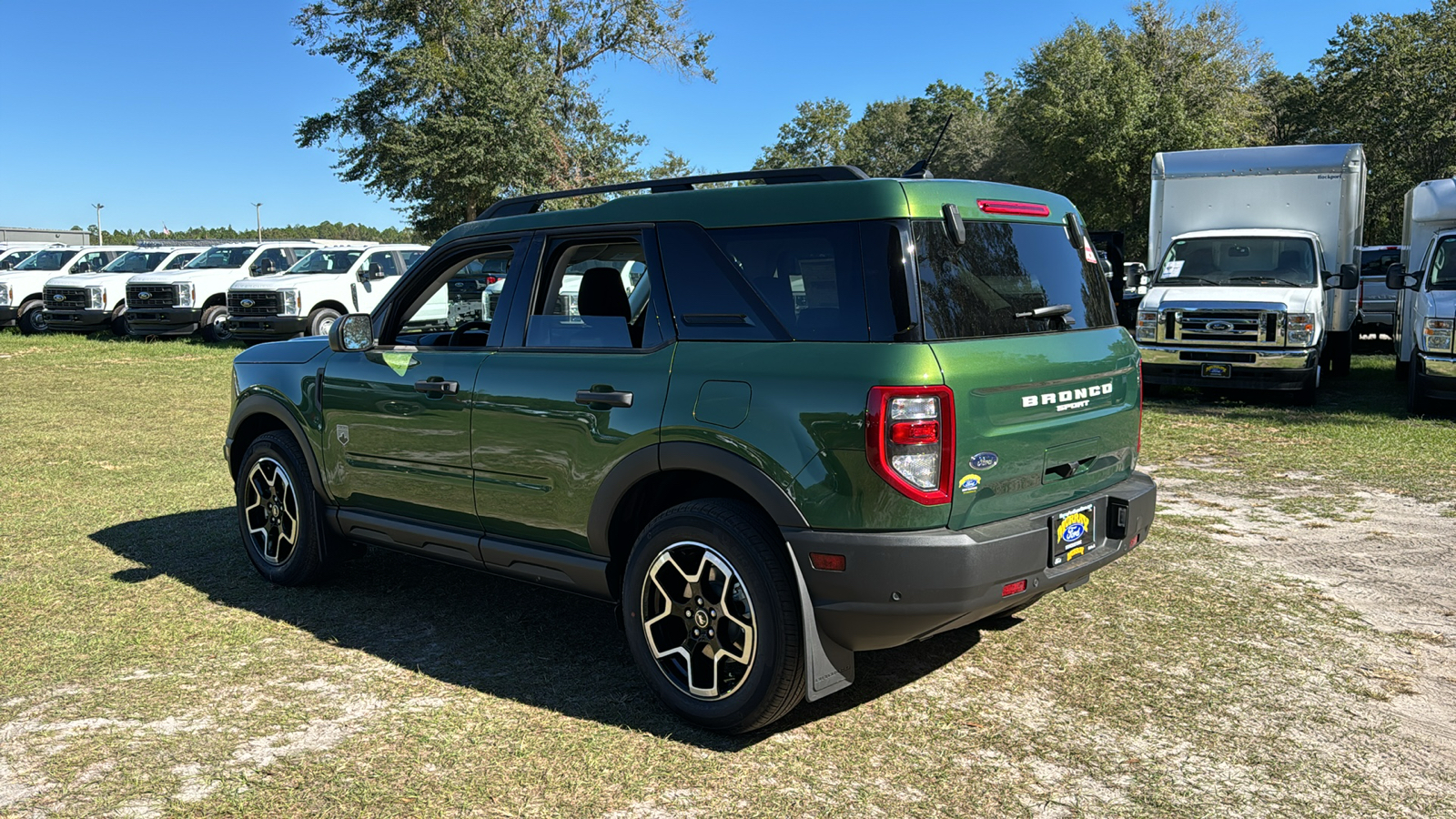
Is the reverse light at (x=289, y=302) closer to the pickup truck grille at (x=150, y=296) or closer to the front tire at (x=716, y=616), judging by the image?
the pickup truck grille at (x=150, y=296)

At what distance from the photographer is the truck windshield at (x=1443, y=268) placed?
40.3 feet

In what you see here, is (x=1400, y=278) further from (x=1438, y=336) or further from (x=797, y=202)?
(x=797, y=202)

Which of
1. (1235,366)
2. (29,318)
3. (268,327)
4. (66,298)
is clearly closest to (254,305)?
(268,327)

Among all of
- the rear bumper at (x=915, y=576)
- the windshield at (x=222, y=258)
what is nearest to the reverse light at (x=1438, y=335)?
the rear bumper at (x=915, y=576)

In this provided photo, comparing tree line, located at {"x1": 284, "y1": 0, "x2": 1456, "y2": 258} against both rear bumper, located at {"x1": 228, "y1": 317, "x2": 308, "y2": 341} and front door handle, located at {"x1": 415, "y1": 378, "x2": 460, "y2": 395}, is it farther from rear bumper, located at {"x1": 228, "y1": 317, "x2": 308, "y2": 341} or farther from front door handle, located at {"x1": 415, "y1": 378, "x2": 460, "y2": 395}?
front door handle, located at {"x1": 415, "y1": 378, "x2": 460, "y2": 395}

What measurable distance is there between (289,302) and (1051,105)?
32182 millimetres

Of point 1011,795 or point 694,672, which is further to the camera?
point 694,672

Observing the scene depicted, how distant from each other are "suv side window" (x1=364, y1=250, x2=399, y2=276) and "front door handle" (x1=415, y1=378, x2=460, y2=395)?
16.9 metres

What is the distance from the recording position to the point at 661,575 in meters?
4.05

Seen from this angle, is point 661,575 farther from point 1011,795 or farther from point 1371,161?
point 1371,161

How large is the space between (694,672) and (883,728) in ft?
2.36

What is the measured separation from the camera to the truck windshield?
1230 centimetres

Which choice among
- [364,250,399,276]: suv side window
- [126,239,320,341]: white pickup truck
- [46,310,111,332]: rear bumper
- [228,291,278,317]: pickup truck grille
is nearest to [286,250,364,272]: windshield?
[364,250,399,276]: suv side window

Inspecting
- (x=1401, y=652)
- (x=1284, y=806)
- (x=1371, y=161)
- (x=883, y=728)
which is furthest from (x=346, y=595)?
(x=1371, y=161)
